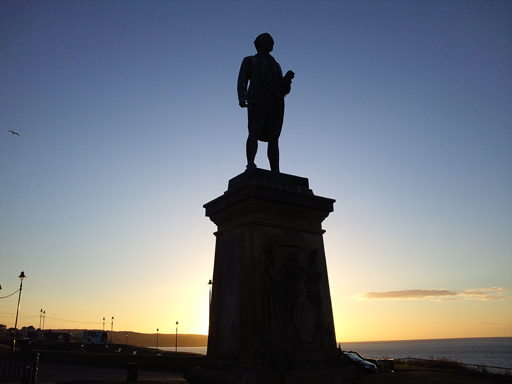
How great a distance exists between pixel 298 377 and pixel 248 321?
0.88m

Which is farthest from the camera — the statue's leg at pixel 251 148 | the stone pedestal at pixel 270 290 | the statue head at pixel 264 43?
the statue head at pixel 264 43

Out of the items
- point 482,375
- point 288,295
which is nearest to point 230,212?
point 288,295

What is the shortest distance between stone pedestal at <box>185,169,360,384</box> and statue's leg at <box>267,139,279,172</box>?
46 cm

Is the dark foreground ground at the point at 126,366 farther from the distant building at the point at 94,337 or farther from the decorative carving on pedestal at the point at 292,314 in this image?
the distant building at the point at 94,337

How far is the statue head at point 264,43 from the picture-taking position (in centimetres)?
709

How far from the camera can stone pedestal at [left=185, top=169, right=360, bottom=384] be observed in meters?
5.04

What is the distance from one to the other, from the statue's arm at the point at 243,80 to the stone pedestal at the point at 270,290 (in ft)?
4.19

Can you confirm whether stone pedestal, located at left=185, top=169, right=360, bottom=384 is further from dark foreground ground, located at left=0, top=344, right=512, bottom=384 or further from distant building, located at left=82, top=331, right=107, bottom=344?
distant building, located at left=82, top=331, right=107, bottom=344

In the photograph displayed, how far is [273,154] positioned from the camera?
677 centimetres

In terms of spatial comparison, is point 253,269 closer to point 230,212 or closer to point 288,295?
point 288,295

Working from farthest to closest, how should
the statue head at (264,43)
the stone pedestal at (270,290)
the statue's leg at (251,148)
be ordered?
the statue head at (264,43) → the statue's leg at (251,148) → the stone pedestal at (270,290)

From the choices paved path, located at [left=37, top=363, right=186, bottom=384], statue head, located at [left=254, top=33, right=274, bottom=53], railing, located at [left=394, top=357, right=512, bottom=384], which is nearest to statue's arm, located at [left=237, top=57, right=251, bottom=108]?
statue head, located at [left=254, top=33, right=274, bottom=53]

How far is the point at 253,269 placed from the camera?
539 cm

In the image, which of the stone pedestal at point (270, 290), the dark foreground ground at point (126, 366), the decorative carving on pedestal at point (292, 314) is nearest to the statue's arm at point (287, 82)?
the stone pedestal at point (270, 290)
